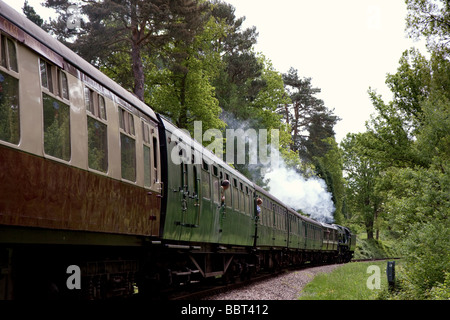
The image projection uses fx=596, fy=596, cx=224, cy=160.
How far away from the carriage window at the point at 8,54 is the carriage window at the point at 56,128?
525 millimetres

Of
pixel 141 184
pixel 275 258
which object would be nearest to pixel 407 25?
pixel 275 258

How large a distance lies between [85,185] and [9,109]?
5.35ft

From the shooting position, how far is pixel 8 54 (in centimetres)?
505

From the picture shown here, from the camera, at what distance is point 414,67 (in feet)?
109

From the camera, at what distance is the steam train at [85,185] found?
5137mm

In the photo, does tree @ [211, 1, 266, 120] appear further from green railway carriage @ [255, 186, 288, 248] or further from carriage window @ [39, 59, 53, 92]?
carriage window @ [39, 59, 53, 92]

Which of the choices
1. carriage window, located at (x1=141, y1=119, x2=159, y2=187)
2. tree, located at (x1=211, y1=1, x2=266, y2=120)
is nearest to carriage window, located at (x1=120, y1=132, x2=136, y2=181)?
carriage window, located at (x1=141, y1=119, x2=159, y2=187)

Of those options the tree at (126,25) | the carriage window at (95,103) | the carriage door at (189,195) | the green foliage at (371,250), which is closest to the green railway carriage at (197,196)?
the carriage door at (189,195)

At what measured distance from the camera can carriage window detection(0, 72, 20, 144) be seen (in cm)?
487

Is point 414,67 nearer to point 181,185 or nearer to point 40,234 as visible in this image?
point 181,185

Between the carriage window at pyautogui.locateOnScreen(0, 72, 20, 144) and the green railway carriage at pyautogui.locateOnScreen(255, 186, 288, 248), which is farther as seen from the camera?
the green railway carriage at pyautogui.locateOnScreen(255, 186, 288, 248)

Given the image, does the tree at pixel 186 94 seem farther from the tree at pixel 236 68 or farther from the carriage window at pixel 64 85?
the carriage window at pixel 64 85

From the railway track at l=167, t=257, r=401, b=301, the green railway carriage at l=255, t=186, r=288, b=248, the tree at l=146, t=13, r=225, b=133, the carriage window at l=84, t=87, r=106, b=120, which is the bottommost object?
the railway track at l=167, t=257, r=401, b=301
